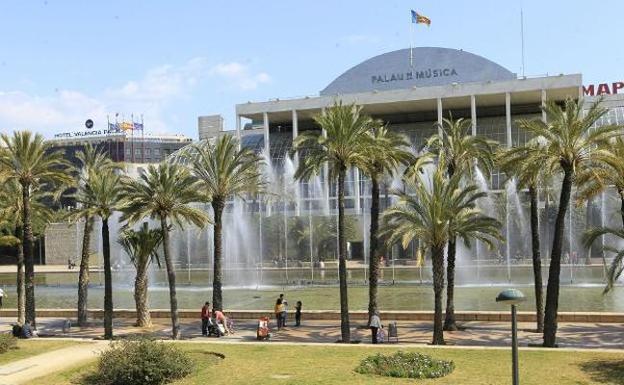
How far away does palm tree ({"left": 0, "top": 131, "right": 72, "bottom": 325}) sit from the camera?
28.7 meters

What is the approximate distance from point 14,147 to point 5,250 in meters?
84.3

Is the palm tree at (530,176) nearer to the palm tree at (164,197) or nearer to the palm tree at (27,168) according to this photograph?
the palm tree at (164,197)

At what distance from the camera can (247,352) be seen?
21.4m

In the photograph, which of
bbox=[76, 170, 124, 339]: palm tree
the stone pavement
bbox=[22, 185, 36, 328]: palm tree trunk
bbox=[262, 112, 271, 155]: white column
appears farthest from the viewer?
bbox=[262, 112, 271, 155]: white column

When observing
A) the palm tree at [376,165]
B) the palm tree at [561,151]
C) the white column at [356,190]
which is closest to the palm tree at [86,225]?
the palm tree at [376,165]

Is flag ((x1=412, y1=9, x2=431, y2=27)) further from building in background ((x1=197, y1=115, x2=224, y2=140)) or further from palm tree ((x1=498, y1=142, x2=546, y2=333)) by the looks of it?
palm tree ((x1=498, y1=142, x2=546, y2=333))

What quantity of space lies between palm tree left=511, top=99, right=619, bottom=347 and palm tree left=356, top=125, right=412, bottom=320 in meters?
5.82

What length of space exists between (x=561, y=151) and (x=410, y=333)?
906 centimetres

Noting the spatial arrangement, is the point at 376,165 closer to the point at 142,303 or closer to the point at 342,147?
the point at 342,147

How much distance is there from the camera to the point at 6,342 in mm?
22938

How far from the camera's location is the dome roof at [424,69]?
95438mm

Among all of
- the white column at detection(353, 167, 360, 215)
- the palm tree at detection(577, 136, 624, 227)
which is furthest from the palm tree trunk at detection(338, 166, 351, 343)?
the white column at detection(353, 167, 360, 215)

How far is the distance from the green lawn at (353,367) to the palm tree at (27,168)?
10644 mm

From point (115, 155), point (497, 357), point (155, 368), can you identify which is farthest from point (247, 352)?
point (115, 155)
